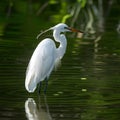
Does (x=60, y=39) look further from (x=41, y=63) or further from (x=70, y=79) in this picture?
(x=41, y=63)

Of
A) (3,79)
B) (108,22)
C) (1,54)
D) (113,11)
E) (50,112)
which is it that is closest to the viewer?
(50,112)

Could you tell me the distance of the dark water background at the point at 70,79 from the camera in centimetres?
951

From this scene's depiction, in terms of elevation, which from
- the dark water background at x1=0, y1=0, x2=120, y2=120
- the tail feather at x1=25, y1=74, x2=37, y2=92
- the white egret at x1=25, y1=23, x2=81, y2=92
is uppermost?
the white egret at x1=25, y1=23, x2=81, y2=92

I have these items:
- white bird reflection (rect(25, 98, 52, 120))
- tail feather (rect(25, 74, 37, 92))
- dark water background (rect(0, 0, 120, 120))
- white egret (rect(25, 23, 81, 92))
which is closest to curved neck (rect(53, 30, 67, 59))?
white egret (rect(25, 23, 81, 92))

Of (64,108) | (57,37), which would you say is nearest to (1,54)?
(57,37)

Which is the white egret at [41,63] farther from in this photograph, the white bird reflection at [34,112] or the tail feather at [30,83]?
the white bird reflection at [34,112]

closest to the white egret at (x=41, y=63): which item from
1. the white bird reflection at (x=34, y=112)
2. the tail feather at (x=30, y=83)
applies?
the tail feather at (x=30, y=83)

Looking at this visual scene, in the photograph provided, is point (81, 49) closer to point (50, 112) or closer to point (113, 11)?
point (50, 112)

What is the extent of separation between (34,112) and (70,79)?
7.67 feet

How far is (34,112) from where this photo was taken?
964 cm

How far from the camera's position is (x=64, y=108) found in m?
9.66

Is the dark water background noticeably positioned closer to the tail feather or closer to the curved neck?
the tail feather

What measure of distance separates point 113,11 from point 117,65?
12631mm

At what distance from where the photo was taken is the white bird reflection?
925cm
